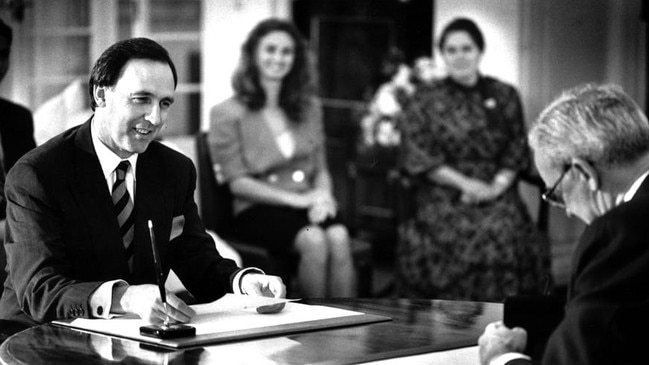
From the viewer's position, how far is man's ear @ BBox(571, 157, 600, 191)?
6.59 feet

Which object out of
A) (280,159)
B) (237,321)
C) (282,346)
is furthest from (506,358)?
(280,159)

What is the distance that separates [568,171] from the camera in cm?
203

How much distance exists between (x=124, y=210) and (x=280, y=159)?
3.08m

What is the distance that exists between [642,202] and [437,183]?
433cm

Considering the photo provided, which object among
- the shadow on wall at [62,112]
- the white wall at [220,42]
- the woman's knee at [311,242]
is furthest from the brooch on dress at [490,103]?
the shadow on wall at [62,112]

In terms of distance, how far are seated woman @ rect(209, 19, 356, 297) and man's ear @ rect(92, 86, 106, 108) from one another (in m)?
2.94

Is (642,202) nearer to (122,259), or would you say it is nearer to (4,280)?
(122,259)

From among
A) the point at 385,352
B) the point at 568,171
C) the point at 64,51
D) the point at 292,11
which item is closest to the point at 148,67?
the point at 385,352

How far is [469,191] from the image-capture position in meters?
6.12

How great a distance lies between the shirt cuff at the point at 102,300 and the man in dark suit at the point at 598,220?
87 cm

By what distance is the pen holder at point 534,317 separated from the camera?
205 cm

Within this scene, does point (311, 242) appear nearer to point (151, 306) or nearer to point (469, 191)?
point (469, 191)

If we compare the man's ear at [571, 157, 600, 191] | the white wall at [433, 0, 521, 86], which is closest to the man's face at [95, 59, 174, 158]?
the man's ear at [571, 157, 600, 191]

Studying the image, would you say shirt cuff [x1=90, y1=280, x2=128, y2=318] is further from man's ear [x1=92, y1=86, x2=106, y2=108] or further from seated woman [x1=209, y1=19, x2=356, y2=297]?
seated woman [x1=209, y1=19, x2=356, y2=297]
